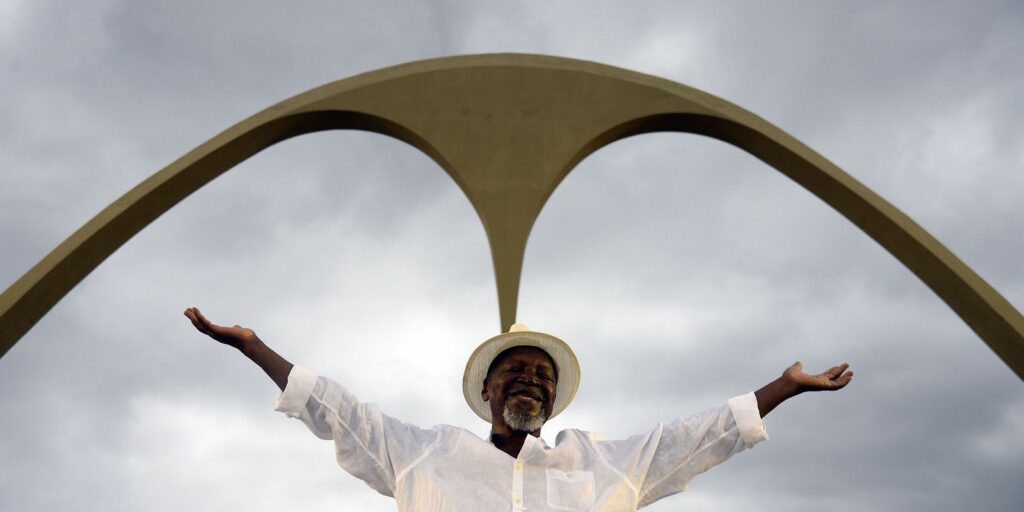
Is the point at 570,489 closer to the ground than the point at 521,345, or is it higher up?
closer to the ground

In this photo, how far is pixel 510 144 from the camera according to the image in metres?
5.57

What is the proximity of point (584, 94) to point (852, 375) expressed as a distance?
11.0ft

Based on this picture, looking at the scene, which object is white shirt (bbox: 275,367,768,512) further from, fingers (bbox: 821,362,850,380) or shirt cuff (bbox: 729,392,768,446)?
fingers (bbox: 821,362,850,380)

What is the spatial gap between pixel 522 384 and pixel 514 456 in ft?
0.71

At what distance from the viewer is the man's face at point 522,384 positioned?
286 cm

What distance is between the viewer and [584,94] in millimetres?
5734

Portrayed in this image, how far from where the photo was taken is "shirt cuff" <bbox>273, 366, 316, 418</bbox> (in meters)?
2.57

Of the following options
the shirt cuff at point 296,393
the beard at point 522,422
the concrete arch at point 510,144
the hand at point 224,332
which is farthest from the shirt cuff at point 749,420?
the concrete arch at point 510,144

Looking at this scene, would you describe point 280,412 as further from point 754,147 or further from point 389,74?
point 754,147

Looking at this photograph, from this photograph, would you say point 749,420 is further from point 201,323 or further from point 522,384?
point 201,323

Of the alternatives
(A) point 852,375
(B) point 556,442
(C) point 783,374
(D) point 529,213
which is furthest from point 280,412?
(D) point 529,213

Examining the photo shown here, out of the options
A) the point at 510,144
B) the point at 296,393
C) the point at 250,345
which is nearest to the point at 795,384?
the point at 296,393

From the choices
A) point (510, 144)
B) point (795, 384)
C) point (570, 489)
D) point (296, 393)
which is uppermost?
point (510, 144)

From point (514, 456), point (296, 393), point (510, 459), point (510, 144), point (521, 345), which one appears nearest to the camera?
point (296, 393)
